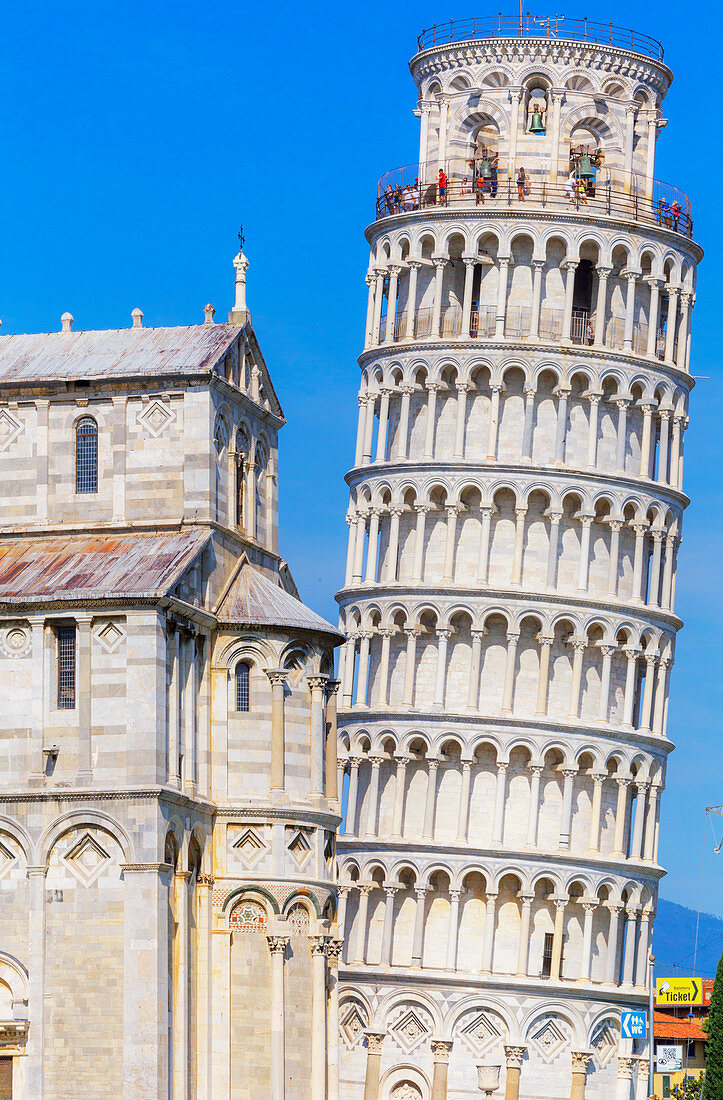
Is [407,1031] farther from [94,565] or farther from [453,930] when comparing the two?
[94,565]

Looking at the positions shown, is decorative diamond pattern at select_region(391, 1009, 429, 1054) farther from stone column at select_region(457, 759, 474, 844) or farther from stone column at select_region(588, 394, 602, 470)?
stone column at select_region(588, 394, 602, 470)

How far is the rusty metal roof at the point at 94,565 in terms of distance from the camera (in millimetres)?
80125

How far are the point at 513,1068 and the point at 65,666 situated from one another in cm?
4519

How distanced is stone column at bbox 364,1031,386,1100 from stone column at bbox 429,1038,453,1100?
8.84 ft

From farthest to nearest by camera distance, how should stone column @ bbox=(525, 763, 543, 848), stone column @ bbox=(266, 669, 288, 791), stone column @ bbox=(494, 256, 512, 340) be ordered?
stone column @ bbox=(494, 256, 512, 340)
stone column @ bbox=(525, 763, 543, 848)
stone column @ bbox=(266, 669, 288, 791)

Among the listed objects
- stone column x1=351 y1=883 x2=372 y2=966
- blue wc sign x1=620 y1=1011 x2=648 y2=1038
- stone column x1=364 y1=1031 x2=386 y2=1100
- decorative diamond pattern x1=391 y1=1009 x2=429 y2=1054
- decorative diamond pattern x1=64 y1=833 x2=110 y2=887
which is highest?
decorative diamond pattern x1=64 y1=833 x2=110 y2=887

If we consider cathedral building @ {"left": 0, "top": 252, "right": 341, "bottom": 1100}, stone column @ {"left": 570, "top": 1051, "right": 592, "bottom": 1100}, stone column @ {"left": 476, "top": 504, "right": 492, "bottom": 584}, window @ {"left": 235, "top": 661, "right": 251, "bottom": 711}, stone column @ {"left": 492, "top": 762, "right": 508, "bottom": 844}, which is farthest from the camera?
stone column @ {"left": 476, "top": 504, "right": 492, "bottom": 584}

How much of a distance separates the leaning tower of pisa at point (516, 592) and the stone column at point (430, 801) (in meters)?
0.14

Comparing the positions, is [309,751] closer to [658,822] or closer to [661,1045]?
[658,822]

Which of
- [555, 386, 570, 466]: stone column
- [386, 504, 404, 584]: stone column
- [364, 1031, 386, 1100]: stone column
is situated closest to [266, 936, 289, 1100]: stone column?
[364, 1031, 386, 1100]: stone column

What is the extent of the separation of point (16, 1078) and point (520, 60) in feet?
211

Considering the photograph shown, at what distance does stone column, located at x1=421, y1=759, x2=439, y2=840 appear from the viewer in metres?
121

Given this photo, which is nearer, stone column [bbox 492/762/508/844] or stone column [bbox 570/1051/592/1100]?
stone column [bbox 570/1051/592/1100]

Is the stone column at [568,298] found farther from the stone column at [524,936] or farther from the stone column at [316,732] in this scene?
the stone column at [316,732]
